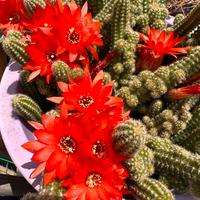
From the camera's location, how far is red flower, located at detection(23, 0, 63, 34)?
0.99 m

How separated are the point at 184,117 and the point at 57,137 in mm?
315

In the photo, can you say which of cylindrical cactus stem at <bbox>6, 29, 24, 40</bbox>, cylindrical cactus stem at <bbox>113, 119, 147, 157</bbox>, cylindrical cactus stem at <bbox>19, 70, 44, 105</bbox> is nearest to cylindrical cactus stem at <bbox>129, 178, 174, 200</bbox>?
cylindrical cactus stem at <bbox>113, 119, 147, 157</bbox>

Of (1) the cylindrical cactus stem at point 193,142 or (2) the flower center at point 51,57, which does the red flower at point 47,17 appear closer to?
(2) the flower center at point 51,57

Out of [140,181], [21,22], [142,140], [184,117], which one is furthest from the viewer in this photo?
[21,22]

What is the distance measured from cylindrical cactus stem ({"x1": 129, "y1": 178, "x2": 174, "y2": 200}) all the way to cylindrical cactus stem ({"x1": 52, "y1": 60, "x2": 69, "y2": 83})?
0.27m

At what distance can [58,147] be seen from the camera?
0.81 m

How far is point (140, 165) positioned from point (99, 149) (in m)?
0.10

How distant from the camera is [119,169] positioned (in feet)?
2.61

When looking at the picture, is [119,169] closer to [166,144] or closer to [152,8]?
[166,144]

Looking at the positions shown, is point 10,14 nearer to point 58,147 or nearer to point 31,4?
point 31,4

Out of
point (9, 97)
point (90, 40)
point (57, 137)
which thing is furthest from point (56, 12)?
point (57, 137)

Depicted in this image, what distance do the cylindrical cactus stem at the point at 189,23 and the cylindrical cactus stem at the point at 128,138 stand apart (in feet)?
1.28

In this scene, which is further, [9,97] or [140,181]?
[9,97]

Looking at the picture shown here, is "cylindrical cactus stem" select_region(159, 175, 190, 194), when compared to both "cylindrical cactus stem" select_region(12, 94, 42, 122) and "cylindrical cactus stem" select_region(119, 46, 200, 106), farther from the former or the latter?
"cylindrical cactus stem" select_region(12, 94, 42, 122)
